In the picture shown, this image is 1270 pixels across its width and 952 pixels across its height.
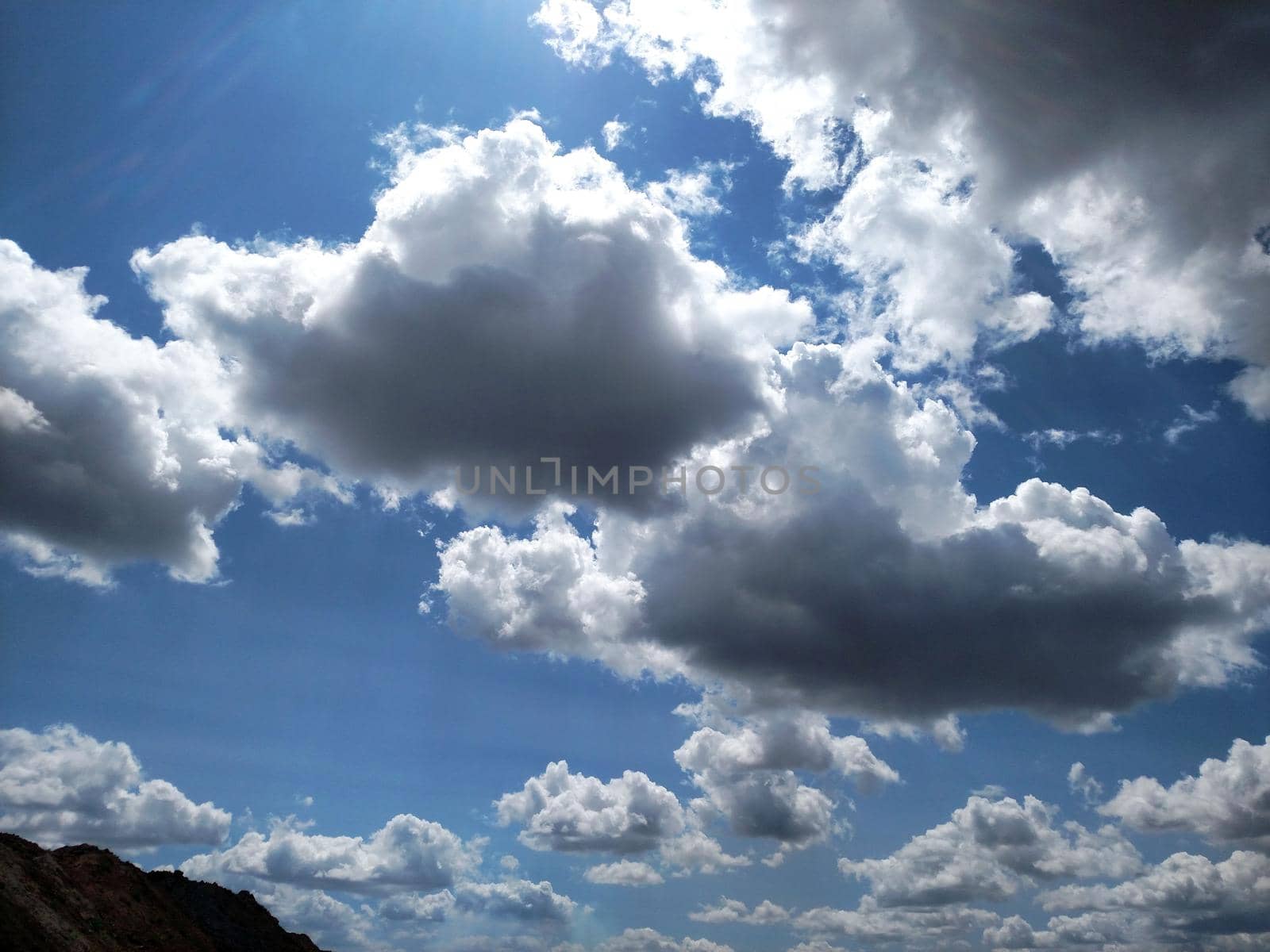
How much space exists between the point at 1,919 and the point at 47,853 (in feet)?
73.2

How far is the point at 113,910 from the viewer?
9119 centimetres

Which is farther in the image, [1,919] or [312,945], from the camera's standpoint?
[312,945]

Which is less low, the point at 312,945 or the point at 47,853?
the point at 47,853

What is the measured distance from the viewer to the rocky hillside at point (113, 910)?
75.2 m

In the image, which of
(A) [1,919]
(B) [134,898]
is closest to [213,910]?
(B) [134,898]

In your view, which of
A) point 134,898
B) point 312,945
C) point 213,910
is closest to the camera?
point 134,898

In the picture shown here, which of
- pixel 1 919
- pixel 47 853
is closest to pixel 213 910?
pixel 47 853

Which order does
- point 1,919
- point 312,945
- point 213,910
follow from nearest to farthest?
point 1,919 → point 213,910 → point 312,945

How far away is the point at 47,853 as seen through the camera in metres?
89.6

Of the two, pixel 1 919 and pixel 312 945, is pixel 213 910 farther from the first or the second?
pixel 1 919

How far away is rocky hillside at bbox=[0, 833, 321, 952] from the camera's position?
75250 millimetres

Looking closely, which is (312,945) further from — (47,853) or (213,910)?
(47,853)

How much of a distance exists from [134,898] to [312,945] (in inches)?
1375

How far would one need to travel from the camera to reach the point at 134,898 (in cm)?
9631
